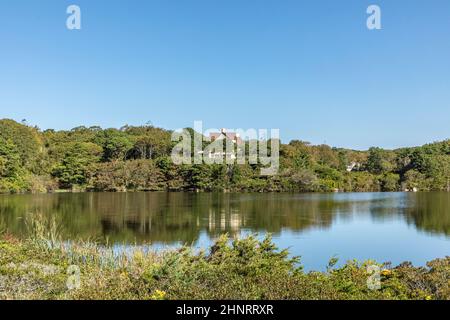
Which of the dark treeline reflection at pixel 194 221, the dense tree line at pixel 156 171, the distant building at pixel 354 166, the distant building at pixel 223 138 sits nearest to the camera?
the dark treeline reflection at pixel 194 221

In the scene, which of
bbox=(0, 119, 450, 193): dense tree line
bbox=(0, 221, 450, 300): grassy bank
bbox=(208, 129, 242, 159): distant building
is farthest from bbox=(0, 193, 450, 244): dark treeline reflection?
bbox=(208, 129, 242, 159): distant building

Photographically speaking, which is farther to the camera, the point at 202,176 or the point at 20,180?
the point at 202,176

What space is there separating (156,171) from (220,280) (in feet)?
129

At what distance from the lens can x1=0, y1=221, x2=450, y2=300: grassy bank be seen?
4.05 meters

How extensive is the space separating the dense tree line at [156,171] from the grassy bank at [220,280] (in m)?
33.5

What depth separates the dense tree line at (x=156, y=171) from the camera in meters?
39.8

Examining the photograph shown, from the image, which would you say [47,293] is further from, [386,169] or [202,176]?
[386,169]

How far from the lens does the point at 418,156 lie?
1854 inches

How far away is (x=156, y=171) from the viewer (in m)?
43.2

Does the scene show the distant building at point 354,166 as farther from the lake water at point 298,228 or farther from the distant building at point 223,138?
the lake water at point 298,228

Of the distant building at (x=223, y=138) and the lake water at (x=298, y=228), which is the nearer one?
the lake water at (x=298, y=228)

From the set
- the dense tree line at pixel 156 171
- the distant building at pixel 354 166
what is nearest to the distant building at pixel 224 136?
the dense tree line at pixel 156 171

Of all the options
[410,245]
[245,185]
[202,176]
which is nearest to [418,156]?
[245,185]
